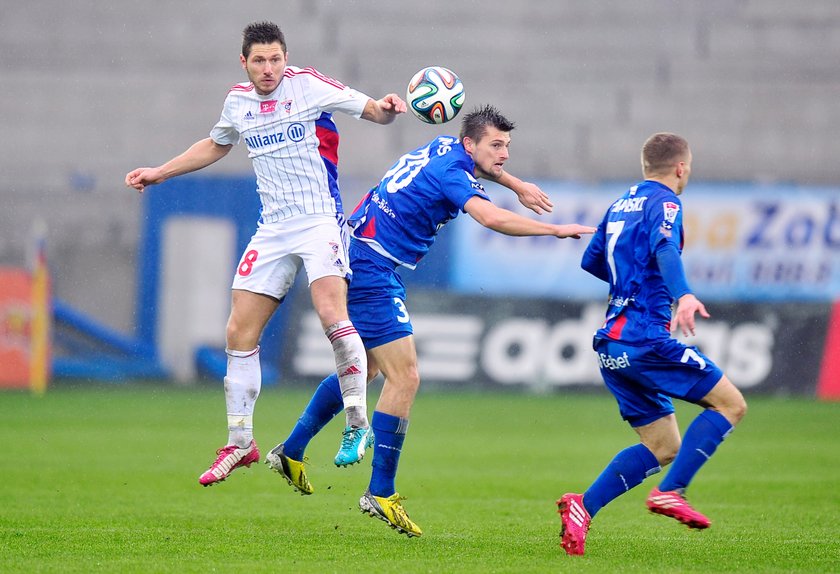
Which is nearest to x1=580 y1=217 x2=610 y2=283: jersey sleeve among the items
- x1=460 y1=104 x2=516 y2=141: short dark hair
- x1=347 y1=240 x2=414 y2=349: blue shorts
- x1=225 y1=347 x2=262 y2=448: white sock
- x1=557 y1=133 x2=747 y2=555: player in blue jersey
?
x1=557 y1=133 x2=747 y2=555: player in blue jersey

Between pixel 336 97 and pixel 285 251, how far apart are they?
34.3 inches

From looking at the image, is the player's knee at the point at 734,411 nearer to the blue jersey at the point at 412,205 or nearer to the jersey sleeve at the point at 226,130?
the blue jersey at the point at 412,205

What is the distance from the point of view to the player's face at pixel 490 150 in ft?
21.8

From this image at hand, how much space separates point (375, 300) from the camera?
675 cm

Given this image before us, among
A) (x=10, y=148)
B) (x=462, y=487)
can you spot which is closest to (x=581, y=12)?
(x=10, y=148)

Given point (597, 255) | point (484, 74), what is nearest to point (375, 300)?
point (597, 255)

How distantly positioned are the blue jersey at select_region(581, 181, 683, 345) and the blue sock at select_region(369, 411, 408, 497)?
47.7 inches

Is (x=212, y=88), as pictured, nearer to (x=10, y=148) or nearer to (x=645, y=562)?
(x=10, y=148)

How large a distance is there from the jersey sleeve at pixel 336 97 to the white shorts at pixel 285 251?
1.94 feet

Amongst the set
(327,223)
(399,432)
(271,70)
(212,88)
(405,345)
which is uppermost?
(212,88)

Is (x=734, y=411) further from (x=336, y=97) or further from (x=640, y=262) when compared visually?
(x=336, y=97)

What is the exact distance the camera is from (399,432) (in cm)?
666

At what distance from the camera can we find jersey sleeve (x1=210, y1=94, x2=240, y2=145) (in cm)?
690

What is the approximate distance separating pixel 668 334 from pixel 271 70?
2479mm
